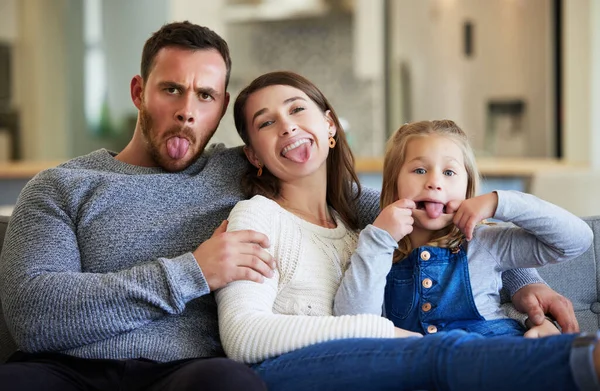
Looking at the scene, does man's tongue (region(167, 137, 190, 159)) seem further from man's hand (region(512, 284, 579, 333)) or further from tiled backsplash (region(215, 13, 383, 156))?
tiled backsplash (region(215, 13, 383, 156))

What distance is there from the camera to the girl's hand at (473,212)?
172cm

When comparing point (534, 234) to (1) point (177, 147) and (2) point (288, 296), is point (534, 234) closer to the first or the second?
(2) point (288, 296)

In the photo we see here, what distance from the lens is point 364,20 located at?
19.6 feet

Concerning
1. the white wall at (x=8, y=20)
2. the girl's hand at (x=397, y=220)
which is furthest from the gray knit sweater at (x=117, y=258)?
the white wall at (x=8, y=20)

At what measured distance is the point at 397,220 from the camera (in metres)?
1.75

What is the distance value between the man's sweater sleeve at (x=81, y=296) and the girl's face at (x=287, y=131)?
1.16 ft

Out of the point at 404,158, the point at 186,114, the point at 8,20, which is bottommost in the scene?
the point at 404,158

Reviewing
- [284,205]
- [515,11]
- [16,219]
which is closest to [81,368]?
[16,219]

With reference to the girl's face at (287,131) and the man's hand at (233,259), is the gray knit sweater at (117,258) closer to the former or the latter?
the man's hand at (233,259)

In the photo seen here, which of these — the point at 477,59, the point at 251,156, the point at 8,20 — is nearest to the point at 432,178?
the point at 251,156

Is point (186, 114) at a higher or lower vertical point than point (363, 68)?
lower

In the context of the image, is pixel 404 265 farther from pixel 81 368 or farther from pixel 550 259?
pixel 81 368

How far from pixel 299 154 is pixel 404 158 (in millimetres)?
243

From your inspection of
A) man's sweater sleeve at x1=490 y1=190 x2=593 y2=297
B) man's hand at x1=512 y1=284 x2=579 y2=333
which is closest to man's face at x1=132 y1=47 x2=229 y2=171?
man's sweater sleeve at x1=490 y1=190 x2=593 y2=297
